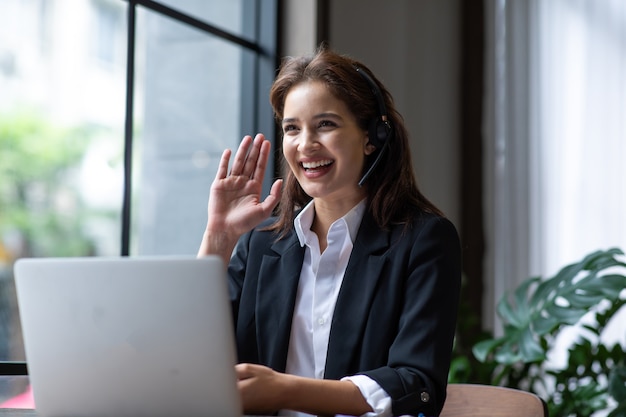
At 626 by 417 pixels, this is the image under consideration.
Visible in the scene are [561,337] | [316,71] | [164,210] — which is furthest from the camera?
[561,337]

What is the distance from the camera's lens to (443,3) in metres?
4.54

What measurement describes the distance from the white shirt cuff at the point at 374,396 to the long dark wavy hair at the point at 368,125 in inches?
17.4

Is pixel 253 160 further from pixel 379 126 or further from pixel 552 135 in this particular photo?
pixel 552 135

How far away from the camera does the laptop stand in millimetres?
1194

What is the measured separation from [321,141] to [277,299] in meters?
0.35

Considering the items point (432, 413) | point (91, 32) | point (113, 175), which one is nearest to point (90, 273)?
point (432, 413)

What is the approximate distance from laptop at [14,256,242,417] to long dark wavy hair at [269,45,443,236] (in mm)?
792

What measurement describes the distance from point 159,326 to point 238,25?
2.80m

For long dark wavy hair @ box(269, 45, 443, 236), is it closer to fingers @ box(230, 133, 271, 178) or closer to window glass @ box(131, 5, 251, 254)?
fingers @ box(230, 133, 271, 178)

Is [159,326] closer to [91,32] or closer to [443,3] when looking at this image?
[91,32]

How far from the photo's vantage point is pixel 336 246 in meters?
1.94

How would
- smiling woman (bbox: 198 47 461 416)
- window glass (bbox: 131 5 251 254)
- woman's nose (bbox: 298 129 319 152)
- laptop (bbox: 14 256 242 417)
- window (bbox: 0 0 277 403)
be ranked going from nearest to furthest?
laptop (bbox: 14 256 242 417) → smiling woman (bbox: 198 47 461 416) → woman's nose (bbox: 298 129 319 152) → window (bbox: 0 0 277 403) → window glass (bbox: 131 5 251 254)

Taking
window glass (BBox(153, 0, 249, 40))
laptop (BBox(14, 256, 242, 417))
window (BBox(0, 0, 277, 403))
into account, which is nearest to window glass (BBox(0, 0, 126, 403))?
window (BBox(0, 0, 277, 403))

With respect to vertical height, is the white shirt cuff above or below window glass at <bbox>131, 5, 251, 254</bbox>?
below
